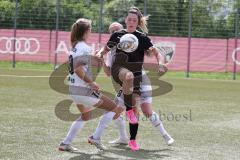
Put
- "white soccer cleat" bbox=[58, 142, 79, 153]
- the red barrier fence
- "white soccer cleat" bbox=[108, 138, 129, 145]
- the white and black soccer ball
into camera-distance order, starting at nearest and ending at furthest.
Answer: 1. "white soccer cleat" bbox=[58, 142, 79, 153]
2. the white and black soccer ball
3. "white soccer cleat" bbox=[108, 138, 129, 145]
4. the red barrier fence

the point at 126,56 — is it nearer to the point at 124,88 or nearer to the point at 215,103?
the point at 124,88

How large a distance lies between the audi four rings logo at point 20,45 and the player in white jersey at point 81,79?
82.0 ft

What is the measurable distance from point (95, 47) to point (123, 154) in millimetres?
24137

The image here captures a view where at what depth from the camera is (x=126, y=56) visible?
7.62 m

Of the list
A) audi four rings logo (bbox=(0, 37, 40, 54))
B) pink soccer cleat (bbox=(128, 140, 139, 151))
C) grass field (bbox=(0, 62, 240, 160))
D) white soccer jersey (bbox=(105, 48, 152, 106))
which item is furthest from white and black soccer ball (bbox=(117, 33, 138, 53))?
audi four rings logo (bbox=(0, 37, 40, 54))

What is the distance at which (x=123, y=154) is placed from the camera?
7105 mm

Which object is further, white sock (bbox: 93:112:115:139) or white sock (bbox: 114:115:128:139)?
white sock (bbox: 114:115:128:139)

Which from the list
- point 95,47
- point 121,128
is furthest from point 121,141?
point 95,47

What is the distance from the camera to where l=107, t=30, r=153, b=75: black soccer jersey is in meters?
7.64

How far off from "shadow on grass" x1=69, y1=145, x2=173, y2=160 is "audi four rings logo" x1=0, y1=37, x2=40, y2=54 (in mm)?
24919

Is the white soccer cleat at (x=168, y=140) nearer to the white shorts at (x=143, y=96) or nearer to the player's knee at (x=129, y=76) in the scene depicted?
the white shorts at (x=143, y=96)

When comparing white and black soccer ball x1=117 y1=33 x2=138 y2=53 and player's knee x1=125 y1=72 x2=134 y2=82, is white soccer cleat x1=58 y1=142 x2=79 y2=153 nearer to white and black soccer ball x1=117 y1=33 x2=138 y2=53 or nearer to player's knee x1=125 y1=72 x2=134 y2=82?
player's knee x1=125 y1=72 x2=134 y2=82

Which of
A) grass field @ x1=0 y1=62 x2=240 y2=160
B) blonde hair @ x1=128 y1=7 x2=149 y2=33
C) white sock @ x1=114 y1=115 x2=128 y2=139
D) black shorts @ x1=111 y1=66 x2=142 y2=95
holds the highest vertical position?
blonde hair @ x1=128 y1=7 x2=149 y2=33

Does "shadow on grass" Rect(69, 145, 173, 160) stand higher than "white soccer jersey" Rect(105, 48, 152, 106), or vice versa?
"white soccer jersey" Rect(105, 48, 152, 106)
